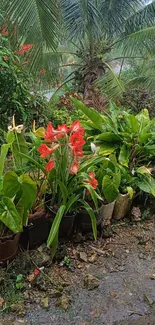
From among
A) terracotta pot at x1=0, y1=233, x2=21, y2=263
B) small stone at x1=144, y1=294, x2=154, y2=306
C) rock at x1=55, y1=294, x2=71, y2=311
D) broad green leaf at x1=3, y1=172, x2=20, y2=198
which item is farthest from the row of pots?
small stone at x1=144, y1=294, x2=154, y2=306

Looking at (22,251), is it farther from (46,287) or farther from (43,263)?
(46,287)

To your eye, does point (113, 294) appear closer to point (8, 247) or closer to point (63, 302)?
point (63, 302)

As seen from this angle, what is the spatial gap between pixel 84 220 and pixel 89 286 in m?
0.43

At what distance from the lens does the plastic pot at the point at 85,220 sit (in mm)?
2049

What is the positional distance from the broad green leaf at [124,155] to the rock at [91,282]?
0.86 meters

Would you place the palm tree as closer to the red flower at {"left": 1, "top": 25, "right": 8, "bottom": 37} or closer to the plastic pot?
the red flower at {"left": 1, "top": 25, "right": 8, "bottom": 37}

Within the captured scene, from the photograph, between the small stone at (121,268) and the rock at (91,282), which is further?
the small stone at (121,268)

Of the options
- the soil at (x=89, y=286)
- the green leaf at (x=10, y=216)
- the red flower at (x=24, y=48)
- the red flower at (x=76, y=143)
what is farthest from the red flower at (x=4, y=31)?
the soil at (x=89, y=286)

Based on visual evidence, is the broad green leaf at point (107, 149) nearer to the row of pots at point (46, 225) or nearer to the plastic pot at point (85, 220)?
the row of pots at point (46, 225)

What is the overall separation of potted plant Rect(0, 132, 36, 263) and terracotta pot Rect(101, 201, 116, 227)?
64 cm

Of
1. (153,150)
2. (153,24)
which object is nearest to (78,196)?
(153,150)

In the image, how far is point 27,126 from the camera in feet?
10.2

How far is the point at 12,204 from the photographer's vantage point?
5.07 ft

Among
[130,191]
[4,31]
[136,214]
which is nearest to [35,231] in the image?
[130,191]
